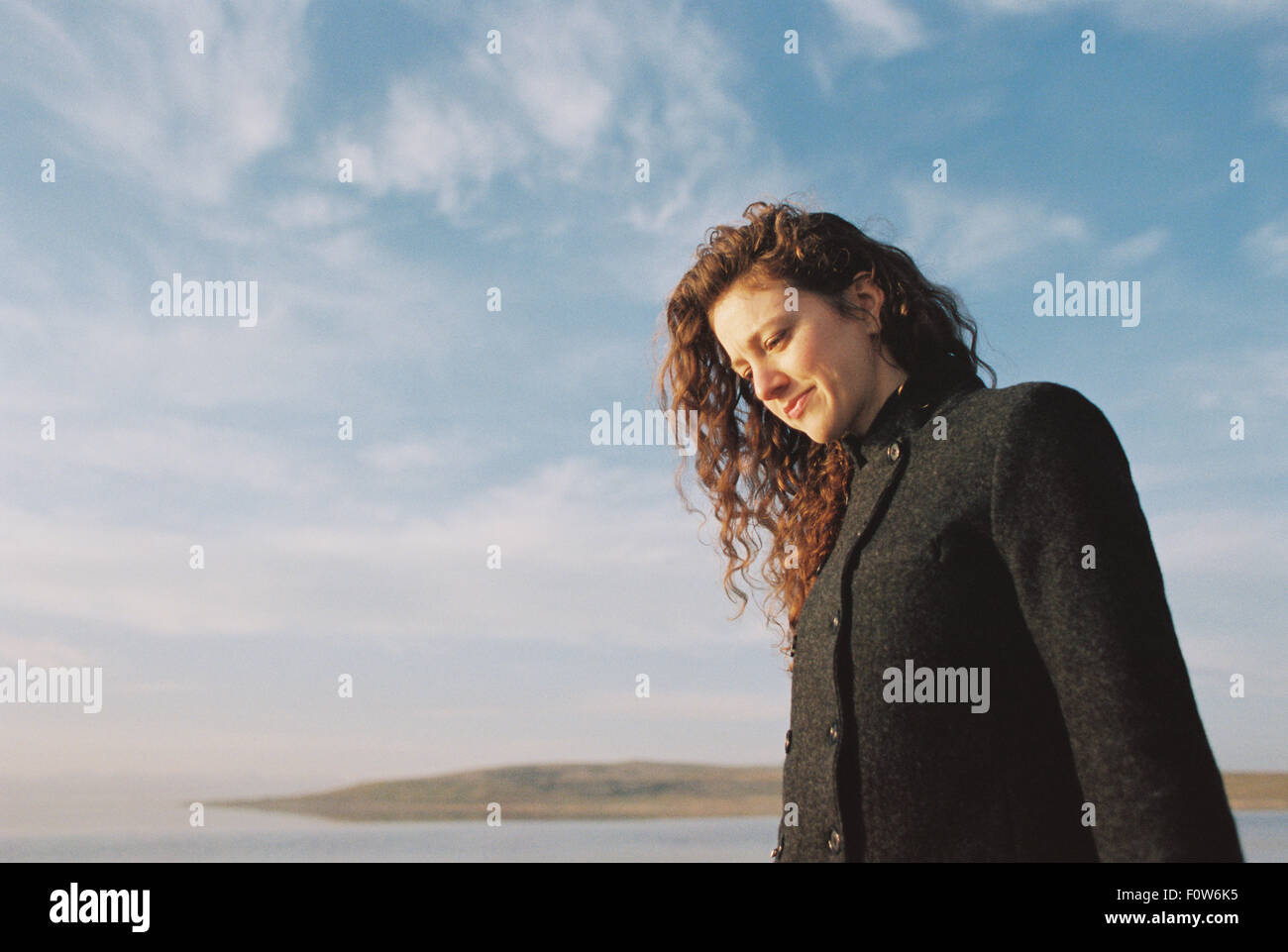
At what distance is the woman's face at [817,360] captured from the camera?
7.84 ft

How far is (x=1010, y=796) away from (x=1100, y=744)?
24cm

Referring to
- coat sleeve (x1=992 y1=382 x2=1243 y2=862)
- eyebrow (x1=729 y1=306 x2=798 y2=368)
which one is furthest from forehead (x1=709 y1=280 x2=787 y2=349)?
coat sleeve (x1=992 y1=382 x2=1243 y2=862)

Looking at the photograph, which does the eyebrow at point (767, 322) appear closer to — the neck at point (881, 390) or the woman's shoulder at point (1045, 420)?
the neck at point (881, 390)

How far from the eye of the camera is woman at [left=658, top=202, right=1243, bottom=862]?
5.59ft

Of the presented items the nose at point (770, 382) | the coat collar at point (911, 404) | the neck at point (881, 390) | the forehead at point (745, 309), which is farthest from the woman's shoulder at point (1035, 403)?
the forehead at point (745, 309)

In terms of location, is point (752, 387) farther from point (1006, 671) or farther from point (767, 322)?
point (1006, 671)

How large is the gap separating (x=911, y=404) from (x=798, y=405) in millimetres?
262

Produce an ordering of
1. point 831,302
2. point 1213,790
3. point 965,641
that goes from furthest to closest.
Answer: point 831,302, point 965,641, point 1213,790

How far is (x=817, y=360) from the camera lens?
2375mm

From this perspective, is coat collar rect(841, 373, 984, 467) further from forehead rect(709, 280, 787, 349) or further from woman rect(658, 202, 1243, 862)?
forehead rect(709, 280, 787, 349)

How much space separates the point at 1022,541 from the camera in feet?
6.04

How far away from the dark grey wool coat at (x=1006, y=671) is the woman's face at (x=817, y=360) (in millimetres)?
214
